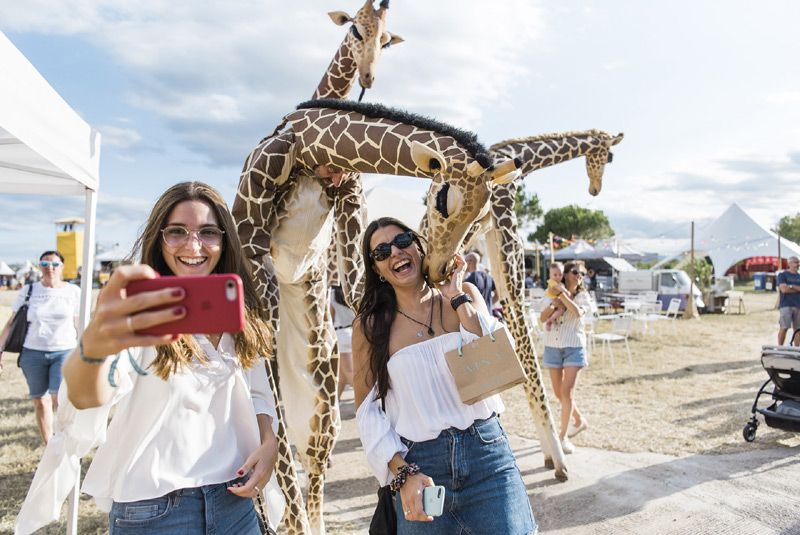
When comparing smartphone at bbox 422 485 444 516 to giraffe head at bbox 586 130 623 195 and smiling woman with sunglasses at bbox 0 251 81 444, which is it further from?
smiling woman with sunglasses at bbox 0 251 81 444

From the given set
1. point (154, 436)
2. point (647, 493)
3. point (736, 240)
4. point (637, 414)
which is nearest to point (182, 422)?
point (154, 436)

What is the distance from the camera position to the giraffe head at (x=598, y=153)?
5.27m

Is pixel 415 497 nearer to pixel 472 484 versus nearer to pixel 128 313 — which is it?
pixel 472 484

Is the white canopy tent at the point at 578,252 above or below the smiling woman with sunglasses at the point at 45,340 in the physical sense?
above

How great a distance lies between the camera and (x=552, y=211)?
6544 cm

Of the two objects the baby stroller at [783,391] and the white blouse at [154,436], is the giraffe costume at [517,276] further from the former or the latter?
the white blouse at [154,436]

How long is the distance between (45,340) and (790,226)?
263ft

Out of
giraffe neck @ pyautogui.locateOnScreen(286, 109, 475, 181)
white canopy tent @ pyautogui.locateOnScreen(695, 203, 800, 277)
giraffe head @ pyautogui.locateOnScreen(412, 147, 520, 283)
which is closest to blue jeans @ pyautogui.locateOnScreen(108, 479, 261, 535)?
giraffe head @ pyautogui.locateOnScreen(412, 147, 520, 283)

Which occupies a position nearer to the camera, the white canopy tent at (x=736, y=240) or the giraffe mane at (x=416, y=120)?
the giraffe mane at (x=416, y=120)

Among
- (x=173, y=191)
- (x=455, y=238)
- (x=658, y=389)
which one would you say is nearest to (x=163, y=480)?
(x=173, y=191)

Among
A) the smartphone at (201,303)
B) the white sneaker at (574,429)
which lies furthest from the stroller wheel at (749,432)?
the smartphone at (201,303)

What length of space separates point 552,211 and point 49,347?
64219mm

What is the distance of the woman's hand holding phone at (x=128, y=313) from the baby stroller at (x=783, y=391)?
5.84 m

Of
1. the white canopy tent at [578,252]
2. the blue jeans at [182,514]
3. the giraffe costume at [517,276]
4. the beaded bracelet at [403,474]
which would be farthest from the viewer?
the white canopy tent at [578,252]
